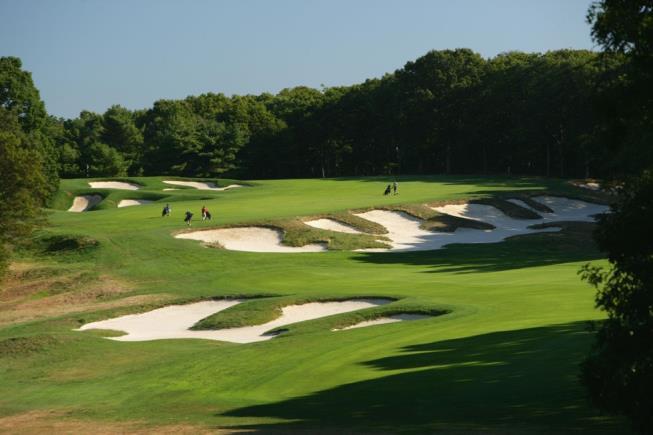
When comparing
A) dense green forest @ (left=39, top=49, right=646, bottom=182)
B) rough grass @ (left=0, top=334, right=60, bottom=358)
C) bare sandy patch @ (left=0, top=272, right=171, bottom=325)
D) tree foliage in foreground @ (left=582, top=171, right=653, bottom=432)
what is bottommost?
bare sandy patch @ (left=0, top=272, right=171, bottom=325)

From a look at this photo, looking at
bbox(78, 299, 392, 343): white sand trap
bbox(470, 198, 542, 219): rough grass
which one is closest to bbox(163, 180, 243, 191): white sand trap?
bbox(470, 198, 542, 219): rough grass

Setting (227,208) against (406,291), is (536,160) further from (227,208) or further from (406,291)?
(406,291)

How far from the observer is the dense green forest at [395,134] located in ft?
351

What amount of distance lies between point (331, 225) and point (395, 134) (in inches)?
2550

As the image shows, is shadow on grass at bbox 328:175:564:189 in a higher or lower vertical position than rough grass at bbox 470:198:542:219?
higher

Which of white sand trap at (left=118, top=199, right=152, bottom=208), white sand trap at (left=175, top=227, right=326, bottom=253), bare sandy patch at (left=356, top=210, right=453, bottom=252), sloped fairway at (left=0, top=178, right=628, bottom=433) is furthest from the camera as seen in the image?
white sand trap at (left=118, top=199, right=152, bottom=208)

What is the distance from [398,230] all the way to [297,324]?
29.4 metres

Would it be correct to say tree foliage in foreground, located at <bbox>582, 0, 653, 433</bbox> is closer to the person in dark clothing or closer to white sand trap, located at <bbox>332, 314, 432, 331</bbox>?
white sand trap, located at <bbox>332, 314, 432, 331</bbox>

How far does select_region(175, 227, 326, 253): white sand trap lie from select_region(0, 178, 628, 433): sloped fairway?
7.12 feet

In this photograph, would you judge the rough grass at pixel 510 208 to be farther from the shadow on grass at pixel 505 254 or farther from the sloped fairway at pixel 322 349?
the sloped fairway at pixel 322 349

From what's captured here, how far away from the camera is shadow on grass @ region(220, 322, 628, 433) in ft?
49.9

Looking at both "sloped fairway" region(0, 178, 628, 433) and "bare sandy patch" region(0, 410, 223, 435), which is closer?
"sloped fairway" region(0, 178, 628, 433)

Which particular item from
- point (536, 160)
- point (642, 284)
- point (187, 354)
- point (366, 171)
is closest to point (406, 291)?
point (187, 354)

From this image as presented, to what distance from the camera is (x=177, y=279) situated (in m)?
42.9
